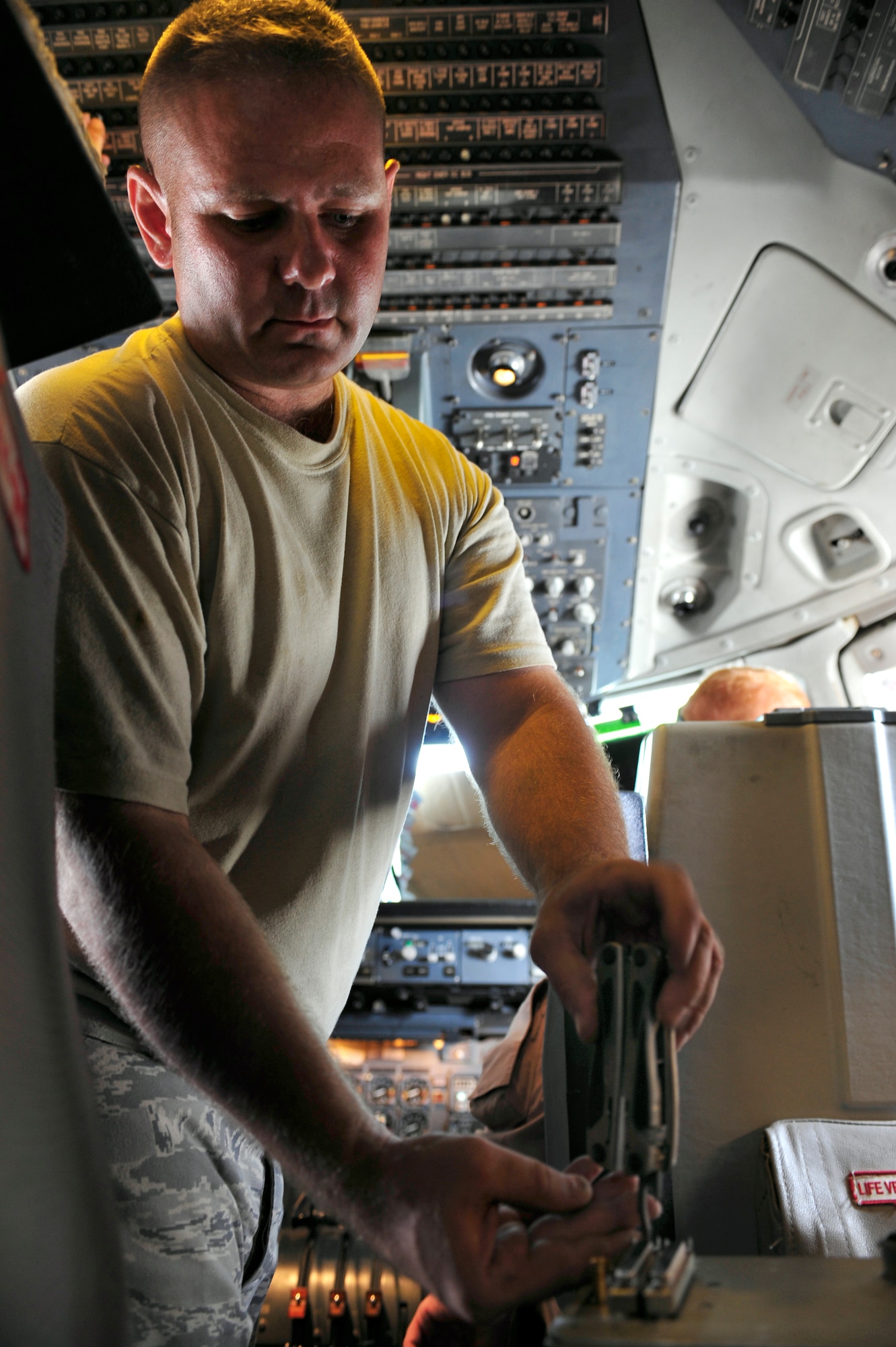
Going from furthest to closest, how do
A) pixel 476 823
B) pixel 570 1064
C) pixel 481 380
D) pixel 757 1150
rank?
1. pixel 476 823
2. pixel 481 380
3. pixel 570 1064
4. pixel 757 1150

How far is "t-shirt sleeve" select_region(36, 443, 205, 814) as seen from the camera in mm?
866

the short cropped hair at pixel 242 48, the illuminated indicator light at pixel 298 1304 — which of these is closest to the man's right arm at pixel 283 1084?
the short cropped hair at pixel 242 48

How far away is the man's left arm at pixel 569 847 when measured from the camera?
2.89ft

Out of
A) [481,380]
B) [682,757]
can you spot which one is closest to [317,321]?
[682,757]

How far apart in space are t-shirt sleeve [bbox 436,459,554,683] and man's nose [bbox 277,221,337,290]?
0.45 m

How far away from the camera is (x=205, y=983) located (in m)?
0.77

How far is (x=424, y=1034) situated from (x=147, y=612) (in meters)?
3.28

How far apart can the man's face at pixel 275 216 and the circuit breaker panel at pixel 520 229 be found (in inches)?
71.0

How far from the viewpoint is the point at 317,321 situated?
1150 millimetres

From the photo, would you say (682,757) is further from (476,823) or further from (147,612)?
(476,823)

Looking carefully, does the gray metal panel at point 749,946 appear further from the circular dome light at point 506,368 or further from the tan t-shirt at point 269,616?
the circular dome light at point 506,368

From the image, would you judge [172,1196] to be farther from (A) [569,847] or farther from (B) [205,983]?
(A) [569,847]

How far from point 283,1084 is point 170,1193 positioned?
0.36 m

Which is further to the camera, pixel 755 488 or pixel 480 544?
pixel 755 488
